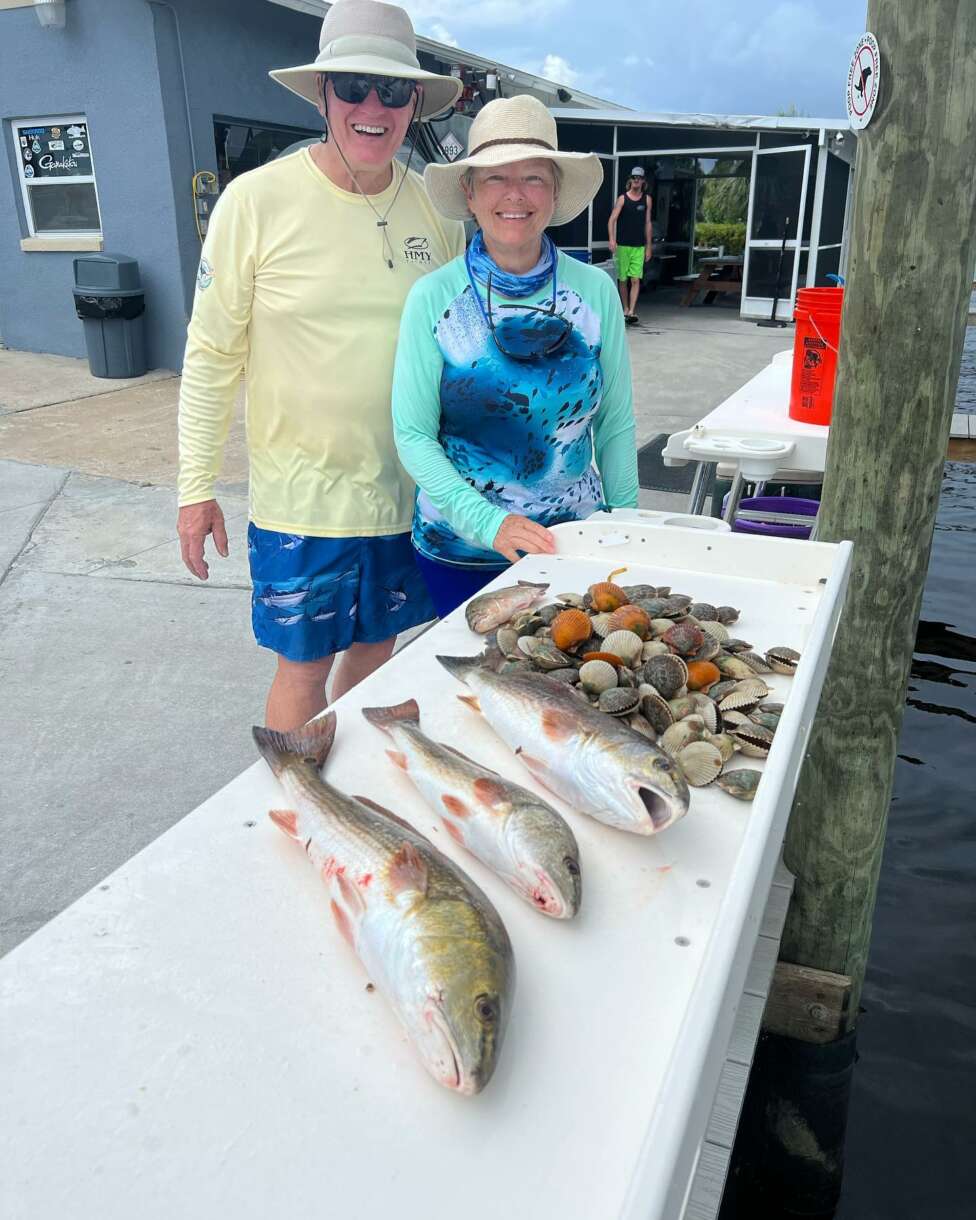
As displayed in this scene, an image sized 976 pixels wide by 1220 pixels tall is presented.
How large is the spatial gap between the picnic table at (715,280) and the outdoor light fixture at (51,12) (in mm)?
11545

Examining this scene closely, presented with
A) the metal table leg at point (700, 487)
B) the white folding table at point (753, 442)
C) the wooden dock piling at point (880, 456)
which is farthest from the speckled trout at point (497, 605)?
the metal table leg at point (700, 487)

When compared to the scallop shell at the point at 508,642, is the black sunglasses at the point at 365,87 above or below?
above

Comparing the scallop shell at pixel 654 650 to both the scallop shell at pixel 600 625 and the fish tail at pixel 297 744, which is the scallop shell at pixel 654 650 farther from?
the fish tail at pixel 297 744

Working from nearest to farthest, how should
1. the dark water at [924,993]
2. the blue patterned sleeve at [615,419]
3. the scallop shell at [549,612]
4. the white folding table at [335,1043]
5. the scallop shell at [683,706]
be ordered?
the white folding table at [335,1043] < the scallop shell at [683,706] < the scallop shell at [549,612] < the blue patterned sleeve at [615,419] < the dark water at [924,993]

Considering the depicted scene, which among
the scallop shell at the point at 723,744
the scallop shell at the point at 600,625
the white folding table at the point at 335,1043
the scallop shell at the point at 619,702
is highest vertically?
the scallop shell at the point at 600,625

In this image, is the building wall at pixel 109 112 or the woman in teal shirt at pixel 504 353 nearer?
the woman in teal shirt at pixel 504 353

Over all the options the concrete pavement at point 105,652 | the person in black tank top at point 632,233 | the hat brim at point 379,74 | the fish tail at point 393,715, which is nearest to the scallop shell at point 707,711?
the fish tail at point 393,715

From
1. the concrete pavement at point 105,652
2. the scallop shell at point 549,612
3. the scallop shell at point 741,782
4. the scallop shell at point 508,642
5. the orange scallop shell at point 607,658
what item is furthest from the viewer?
the concrete pavement at point 105,652

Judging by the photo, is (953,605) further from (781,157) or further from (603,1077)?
(781,157)

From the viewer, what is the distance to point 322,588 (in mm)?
2797

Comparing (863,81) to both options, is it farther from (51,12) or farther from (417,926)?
(51,12)

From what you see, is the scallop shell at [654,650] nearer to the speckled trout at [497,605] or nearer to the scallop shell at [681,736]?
the scallop shell at [681,736]

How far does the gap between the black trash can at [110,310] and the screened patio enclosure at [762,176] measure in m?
7.66

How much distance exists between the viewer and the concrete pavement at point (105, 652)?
3.46m
